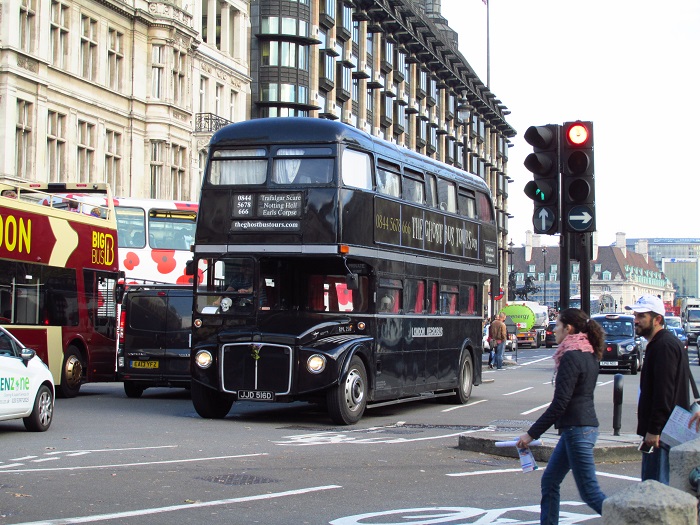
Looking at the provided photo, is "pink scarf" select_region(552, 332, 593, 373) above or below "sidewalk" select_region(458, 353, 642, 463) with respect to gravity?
above

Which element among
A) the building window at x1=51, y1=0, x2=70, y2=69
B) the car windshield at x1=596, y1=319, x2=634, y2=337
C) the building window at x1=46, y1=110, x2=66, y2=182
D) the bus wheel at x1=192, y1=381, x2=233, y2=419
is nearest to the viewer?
the bus wheel at x1=192, y1=381, x2=233, y2=419

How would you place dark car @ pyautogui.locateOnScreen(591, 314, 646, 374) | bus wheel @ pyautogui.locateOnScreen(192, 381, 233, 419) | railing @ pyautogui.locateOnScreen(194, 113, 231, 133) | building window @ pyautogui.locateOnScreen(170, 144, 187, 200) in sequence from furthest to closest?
railing @ pyautogui.locateOnScreen(194, 113, 231, 133) < building window @ pyautogui.locateOnScreen(170, 144, 187, 200) < dark car @ pyautogui.locateOnScreen(591, 314, 646, 374) < bus wheel @ pyautogui.locateOnScreen(192, 381, 233, 419)

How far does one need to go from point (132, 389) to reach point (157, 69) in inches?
1028

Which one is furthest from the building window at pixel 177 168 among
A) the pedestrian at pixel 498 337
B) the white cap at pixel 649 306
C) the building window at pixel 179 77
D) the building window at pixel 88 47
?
the white cap at pixel 649 306

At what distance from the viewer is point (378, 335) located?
1909 centimetres

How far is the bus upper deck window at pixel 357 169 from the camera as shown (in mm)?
18469

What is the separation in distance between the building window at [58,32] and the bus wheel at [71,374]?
20.7 metres

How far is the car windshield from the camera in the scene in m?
39.0

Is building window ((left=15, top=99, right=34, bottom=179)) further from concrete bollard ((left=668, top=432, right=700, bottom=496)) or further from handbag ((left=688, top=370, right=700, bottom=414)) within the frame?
concrete bollard ((left=668, top=432, right=700, bottom=496))

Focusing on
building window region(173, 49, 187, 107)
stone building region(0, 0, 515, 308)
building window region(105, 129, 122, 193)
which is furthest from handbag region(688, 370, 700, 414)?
building window region(173, 49, 187, 107)

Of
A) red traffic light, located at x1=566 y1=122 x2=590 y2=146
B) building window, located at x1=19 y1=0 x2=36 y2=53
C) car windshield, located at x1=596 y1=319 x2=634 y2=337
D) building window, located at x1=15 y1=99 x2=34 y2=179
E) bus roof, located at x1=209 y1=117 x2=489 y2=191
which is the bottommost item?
car windshield, located at x1=596 y1=319 x2=634 y2=337

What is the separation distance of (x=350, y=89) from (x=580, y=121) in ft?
198

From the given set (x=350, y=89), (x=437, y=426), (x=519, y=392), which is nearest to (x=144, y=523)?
(x=437, y=426)

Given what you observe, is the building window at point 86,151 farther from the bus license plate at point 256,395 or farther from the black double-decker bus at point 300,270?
the bus license plate at point 256,395
